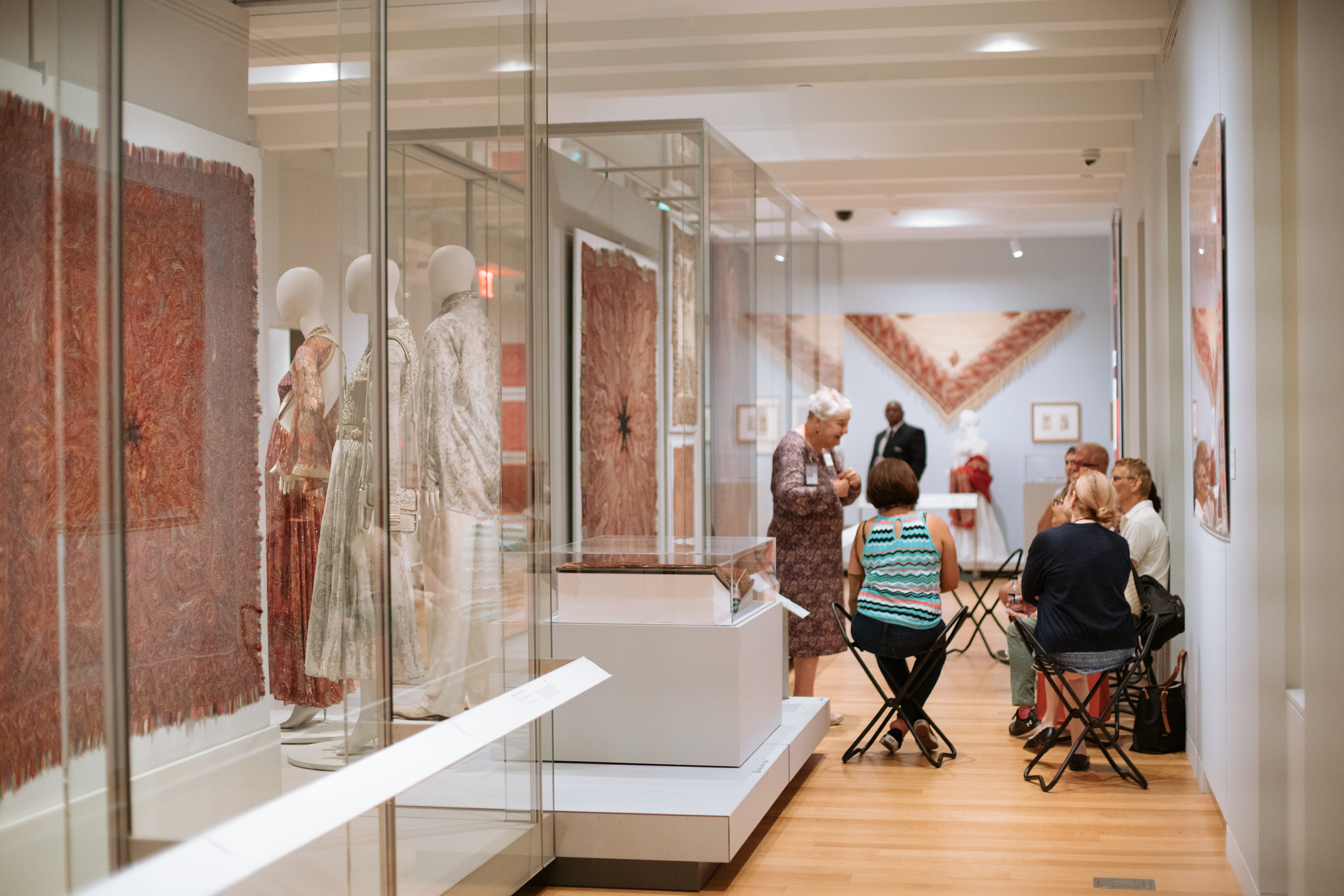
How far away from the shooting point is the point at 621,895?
12.7ft

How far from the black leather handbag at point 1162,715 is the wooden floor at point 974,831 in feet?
0.25

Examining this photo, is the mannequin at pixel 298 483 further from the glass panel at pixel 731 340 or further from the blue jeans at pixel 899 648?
the glass panel at pixel 731 340

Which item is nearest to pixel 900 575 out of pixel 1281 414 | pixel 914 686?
pixel 914 686

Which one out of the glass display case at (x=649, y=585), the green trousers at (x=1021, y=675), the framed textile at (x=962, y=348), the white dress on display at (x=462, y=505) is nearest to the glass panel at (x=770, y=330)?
the green trousers at (x=1021, y=675)

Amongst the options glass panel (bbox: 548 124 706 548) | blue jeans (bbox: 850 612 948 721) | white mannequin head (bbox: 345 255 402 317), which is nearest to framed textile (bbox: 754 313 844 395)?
glass panel (bbox: 548 124 706 548)

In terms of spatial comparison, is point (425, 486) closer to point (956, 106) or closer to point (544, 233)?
point (544, 233)

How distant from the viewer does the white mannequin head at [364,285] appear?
2.80 meters

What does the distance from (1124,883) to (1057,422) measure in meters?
11.1

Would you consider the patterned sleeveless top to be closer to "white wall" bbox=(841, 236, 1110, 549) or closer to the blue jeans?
the blue jeans

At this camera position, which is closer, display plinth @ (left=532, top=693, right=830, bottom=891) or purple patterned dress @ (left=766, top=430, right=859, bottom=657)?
display plinth @ (left=532, top=693, right=830, bottom=891)

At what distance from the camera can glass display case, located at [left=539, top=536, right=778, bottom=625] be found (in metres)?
4.42

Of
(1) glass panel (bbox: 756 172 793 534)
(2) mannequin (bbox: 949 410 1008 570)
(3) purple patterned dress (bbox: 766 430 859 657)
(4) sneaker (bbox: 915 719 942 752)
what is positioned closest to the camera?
(4) sneaker (bbox: 915 719 942 752)

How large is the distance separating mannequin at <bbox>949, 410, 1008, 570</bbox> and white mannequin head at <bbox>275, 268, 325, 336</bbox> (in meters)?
11.4

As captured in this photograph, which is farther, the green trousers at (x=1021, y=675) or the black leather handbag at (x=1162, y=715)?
the green trousers at (x=1021, y=675)
